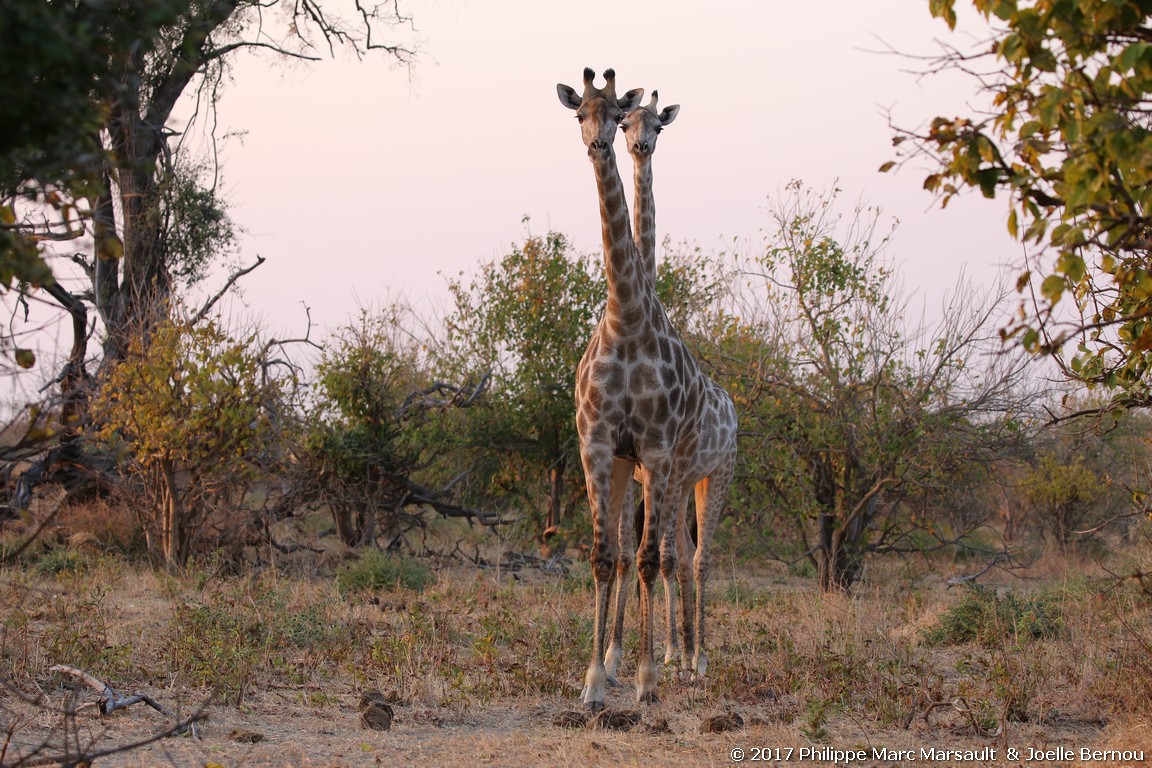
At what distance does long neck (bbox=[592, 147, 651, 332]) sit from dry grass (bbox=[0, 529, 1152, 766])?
92.1 inches

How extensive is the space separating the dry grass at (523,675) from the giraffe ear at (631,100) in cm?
365

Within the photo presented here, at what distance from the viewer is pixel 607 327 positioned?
7688mm

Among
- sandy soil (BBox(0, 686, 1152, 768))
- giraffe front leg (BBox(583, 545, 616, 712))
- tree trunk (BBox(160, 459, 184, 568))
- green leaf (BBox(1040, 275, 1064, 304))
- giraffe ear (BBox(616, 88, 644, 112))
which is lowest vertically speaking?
sandy soil (BBox(0, 686, 1152, 768))

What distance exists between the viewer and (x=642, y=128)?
323 inches

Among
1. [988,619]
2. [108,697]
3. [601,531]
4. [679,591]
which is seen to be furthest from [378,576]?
[988,619]

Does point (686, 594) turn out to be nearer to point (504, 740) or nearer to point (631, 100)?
point (504, 740)

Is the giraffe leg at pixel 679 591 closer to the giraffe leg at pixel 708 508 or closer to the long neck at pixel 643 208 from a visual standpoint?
the giraffe leg at pixel 708 508

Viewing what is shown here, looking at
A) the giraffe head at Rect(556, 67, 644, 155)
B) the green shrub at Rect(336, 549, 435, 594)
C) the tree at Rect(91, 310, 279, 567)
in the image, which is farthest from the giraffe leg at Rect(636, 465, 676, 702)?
the tree at Rect(91, 310, 279, 567)

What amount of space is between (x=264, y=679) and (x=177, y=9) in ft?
17.0

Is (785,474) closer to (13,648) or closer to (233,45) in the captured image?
(13,648)

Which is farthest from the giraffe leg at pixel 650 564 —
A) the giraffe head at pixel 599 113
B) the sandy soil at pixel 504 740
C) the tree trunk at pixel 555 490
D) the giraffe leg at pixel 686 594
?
the tree trunk at pixel 555 490

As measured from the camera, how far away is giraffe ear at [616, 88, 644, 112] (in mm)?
7543

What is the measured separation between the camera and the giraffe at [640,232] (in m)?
7.56

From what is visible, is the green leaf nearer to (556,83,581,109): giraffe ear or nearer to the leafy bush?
(556,83,581,109): giraffe ear
